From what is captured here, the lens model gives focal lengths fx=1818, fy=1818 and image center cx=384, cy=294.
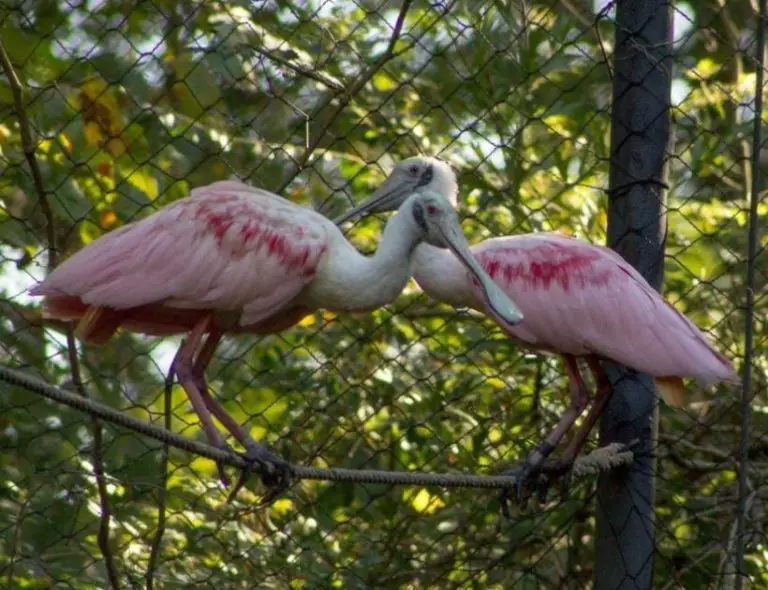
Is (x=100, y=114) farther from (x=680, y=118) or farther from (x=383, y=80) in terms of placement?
(x=680, y=118)

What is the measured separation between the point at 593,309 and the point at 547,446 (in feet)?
1.13

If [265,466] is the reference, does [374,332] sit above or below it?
above

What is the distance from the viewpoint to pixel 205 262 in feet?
13.0

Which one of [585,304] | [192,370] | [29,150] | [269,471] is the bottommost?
[269,471]

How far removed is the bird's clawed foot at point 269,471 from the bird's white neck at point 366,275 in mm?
373

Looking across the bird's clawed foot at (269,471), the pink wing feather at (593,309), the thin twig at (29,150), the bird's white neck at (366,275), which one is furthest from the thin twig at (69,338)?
the pink wing feather at (593,309)

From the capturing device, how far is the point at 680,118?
18.1 feet

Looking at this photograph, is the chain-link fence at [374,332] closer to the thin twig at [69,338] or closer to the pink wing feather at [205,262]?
the thin twig at [69,338]

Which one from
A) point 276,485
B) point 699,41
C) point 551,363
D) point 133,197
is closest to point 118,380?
point 133,197

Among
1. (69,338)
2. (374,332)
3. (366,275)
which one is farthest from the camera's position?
(374,332)

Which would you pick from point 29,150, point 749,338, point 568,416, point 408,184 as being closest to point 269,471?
point 568,416

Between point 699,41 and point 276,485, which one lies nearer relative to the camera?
point 276,485

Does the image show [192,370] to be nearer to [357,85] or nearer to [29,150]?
[29,150]

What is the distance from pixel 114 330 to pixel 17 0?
1161mm
